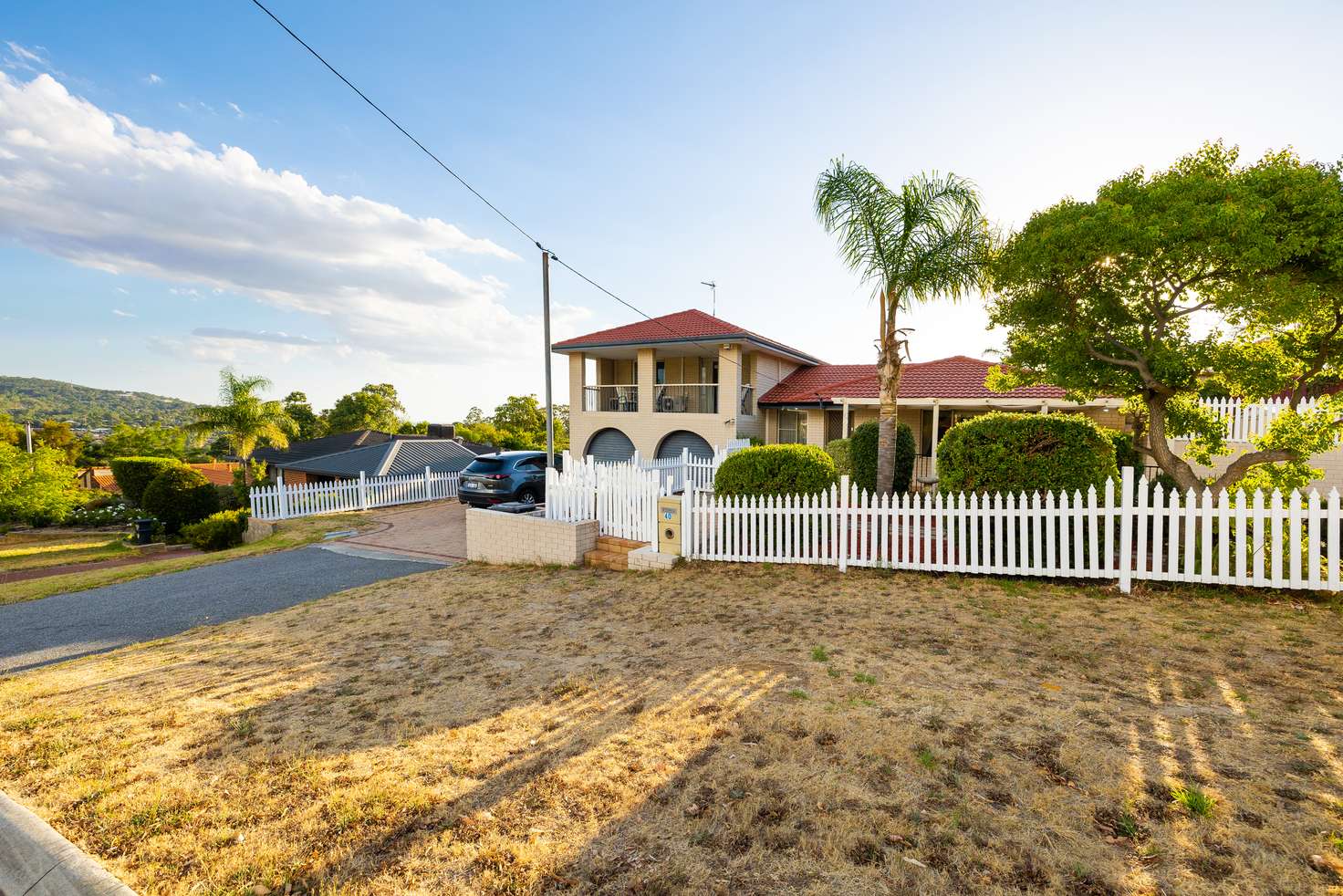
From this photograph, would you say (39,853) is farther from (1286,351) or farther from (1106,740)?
(1286,351)

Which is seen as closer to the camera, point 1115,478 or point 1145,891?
point 1145,891

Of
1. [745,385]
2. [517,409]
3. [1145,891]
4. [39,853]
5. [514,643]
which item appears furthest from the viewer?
[517,409]

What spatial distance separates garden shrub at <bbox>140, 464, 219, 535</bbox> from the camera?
1898 centimetres

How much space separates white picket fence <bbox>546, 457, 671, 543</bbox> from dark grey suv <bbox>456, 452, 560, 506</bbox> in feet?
13.6

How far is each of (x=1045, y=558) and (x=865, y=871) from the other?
6384 millimetres

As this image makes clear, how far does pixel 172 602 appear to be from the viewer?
8.54 meters

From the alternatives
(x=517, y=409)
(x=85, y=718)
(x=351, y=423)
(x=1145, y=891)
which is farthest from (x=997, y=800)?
(x=351, y=423)

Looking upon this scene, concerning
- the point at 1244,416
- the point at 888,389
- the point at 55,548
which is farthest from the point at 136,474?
the point at 1244,416

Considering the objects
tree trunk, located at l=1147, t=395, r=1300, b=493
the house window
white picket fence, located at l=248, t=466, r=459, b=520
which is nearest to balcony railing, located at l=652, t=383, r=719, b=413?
the house window

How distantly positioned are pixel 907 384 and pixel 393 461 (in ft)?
66.8

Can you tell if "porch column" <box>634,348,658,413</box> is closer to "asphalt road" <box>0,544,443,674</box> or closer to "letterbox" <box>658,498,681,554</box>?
"asphalt road" <box>0,544,443,674</box>

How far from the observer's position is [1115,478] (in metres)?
8.45

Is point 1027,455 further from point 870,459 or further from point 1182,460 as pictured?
point 870,459

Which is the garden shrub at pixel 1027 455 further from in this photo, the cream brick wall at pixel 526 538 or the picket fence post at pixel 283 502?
the picket fence post at pixel 283 502
